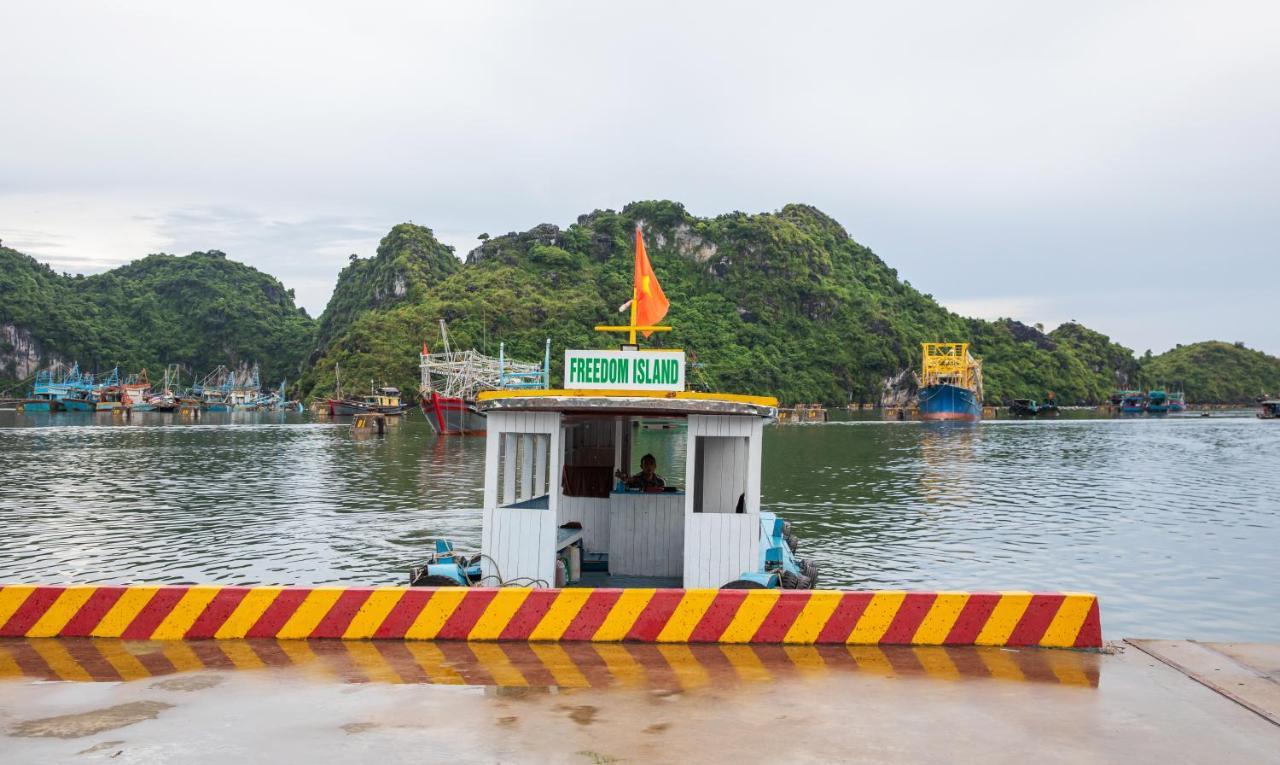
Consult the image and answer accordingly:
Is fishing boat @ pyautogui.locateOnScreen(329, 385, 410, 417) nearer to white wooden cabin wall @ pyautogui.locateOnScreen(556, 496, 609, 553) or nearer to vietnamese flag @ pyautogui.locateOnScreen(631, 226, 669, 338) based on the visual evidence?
white wooden cabin wall @ pyautogui.locateOnScreen(556, 496, 609, 553)

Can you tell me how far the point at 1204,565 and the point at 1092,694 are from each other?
19.2 metres

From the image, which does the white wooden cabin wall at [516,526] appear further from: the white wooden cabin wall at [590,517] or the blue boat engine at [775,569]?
the white wooden cabin wall at [590,517]

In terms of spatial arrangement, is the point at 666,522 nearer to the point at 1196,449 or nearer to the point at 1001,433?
the point at 1196,449

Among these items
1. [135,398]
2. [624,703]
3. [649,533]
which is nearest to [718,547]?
[649,533]

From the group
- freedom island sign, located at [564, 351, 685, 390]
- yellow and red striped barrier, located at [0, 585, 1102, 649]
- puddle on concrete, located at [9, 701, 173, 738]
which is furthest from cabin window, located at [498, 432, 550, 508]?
puddle on concrete, located at [9, 701, 173, 738]

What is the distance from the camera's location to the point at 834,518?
1321 inches

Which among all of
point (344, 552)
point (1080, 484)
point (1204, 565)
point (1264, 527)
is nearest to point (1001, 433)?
point (1080, 484)

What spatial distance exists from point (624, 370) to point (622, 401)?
0.49 meters

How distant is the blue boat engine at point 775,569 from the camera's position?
12.3 metres

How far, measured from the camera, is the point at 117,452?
60.8 meters

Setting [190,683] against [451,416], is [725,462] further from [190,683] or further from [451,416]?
[451,416]

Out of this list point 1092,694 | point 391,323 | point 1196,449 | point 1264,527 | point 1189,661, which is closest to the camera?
point 1092,694

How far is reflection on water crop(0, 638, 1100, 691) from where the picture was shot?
31.2ft

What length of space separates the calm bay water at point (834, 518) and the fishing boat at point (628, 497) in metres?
8.94
